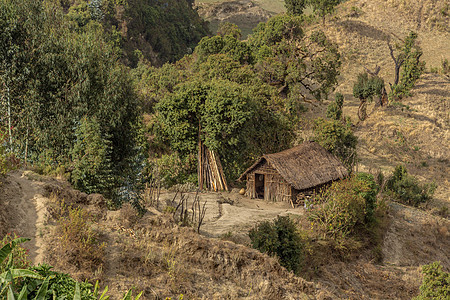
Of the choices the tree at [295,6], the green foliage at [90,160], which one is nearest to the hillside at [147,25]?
the tree at [295,6]

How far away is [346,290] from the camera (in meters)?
14.6

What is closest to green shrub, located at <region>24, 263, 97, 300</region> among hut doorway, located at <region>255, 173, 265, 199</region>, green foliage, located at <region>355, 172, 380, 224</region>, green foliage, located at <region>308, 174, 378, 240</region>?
green foliage, located at <region>308, 174, 378, 240</region>

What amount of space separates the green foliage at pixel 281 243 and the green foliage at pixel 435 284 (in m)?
3.91

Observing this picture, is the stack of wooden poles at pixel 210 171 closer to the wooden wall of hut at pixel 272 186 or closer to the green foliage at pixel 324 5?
the wooden wall of hut at pixel 272 186

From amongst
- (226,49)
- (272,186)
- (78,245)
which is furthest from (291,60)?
(78,245)

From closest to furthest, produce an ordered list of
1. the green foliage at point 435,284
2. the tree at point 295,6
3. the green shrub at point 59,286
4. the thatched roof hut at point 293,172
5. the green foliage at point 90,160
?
the green shrub at point 59,286, the green foliage at point 435,284, the green foliage at point 90,160, the thatched roof hut at point 293,172, the tree at point 295,6

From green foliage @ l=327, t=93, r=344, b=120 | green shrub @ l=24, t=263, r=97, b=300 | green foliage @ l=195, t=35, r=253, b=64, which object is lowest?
green shrub @ l=24, t=263, r=97, b=300

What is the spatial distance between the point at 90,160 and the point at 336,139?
18680mm

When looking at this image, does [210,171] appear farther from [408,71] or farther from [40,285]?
[408,71]

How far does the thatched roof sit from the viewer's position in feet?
75.0

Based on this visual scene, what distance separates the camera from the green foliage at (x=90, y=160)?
13.4 m

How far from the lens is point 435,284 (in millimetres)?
11477

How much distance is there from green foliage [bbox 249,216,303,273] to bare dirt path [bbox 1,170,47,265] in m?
7.23

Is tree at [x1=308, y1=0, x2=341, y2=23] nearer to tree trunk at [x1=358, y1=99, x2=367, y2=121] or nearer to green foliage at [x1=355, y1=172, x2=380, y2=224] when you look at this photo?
tree trunk at [x1=358, y1=99, x2=367, y2=121]
